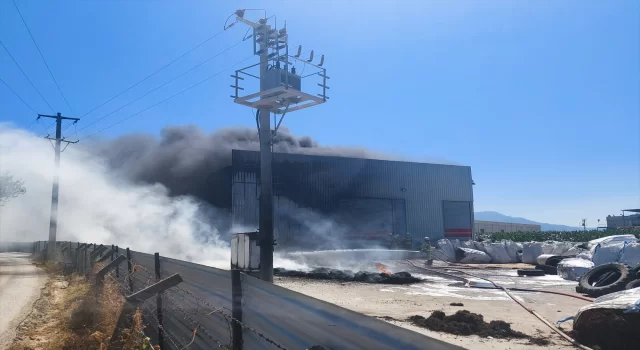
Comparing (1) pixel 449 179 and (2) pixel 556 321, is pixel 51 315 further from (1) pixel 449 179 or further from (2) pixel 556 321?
(1) pixel 449 179

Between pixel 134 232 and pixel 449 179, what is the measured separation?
27283 mm

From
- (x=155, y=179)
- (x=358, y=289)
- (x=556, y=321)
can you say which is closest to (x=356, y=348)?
(x=556, y=321)

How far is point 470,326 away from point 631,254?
33.7 feet

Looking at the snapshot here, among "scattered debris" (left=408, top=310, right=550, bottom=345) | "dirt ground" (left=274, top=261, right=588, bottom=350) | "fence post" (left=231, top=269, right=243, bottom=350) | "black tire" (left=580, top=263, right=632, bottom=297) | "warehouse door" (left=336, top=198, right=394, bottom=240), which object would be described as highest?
"warehouse door" (left=336, top=198, right=394, bottom=240)

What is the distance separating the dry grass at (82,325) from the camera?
6.27 m

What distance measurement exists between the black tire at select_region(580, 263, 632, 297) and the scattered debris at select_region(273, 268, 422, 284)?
189 inches

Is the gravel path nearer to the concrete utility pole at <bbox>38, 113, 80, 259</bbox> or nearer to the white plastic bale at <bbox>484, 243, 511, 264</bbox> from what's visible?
the concrete utility pole at <bbox>38, 113, 80, 259</bbox>

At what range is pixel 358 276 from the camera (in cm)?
1498

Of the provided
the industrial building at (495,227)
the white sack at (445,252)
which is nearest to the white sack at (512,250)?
the white sack at (445,252)

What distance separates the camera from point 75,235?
102ft

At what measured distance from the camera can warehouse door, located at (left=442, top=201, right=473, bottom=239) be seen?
137 feet

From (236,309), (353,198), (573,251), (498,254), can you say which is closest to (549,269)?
(573,251)

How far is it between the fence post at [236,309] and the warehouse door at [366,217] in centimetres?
3298

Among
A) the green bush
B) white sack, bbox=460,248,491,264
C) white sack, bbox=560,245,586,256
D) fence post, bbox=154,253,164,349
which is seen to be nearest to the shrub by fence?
fence post, bbox=154,253,164,349
